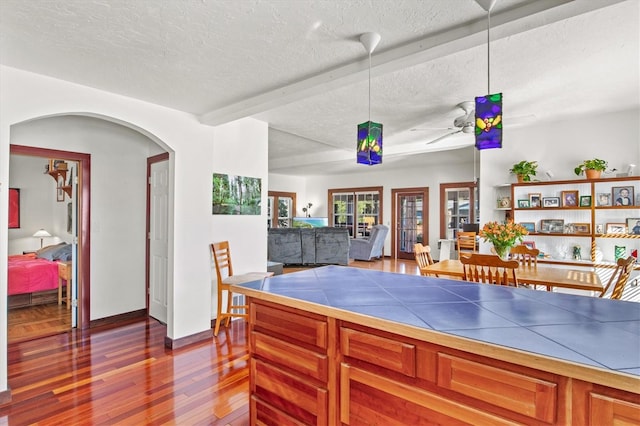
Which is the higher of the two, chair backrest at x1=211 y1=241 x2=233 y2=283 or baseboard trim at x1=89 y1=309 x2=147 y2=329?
chair backrest at x1=211 y1=241 x2=233 y2=283

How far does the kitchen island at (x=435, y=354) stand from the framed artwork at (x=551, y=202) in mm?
3304

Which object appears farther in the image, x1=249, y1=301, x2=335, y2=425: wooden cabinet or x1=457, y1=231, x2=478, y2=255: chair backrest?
x1=457, y1=231, x2=478, y2=255: chair backrest

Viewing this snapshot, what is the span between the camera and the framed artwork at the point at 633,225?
3.95m

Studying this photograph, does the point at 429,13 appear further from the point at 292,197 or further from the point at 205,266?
→ the point at 292,197

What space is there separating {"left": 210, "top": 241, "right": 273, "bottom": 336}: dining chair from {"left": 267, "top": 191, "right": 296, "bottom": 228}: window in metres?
6.65

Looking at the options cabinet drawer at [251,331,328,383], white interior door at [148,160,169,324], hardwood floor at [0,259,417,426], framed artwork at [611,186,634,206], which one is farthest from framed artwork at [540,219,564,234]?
white interior door at [148,160,169,324]

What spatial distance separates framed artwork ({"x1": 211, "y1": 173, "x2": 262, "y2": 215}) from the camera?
3.89 m

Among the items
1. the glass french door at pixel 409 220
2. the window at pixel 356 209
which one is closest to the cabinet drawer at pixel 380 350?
the glass french door at pixel 409 220

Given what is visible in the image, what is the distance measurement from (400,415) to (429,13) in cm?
199

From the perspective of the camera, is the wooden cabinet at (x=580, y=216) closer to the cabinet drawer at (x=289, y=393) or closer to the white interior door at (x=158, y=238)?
the cabinet drawer at (x=289, y=393)

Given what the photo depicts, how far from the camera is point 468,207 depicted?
8578mm

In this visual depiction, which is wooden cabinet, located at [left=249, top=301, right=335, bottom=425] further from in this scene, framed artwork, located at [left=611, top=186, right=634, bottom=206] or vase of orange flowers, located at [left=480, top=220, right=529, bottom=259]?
framed artwork, located at [left=611, top=186, right=634, bottom=206]

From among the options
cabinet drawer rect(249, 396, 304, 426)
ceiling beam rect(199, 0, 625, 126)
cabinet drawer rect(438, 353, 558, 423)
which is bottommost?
cabinet drawer rect(249, 396, 304, 426)

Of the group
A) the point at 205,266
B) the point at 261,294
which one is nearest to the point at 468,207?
the point at 205,266
